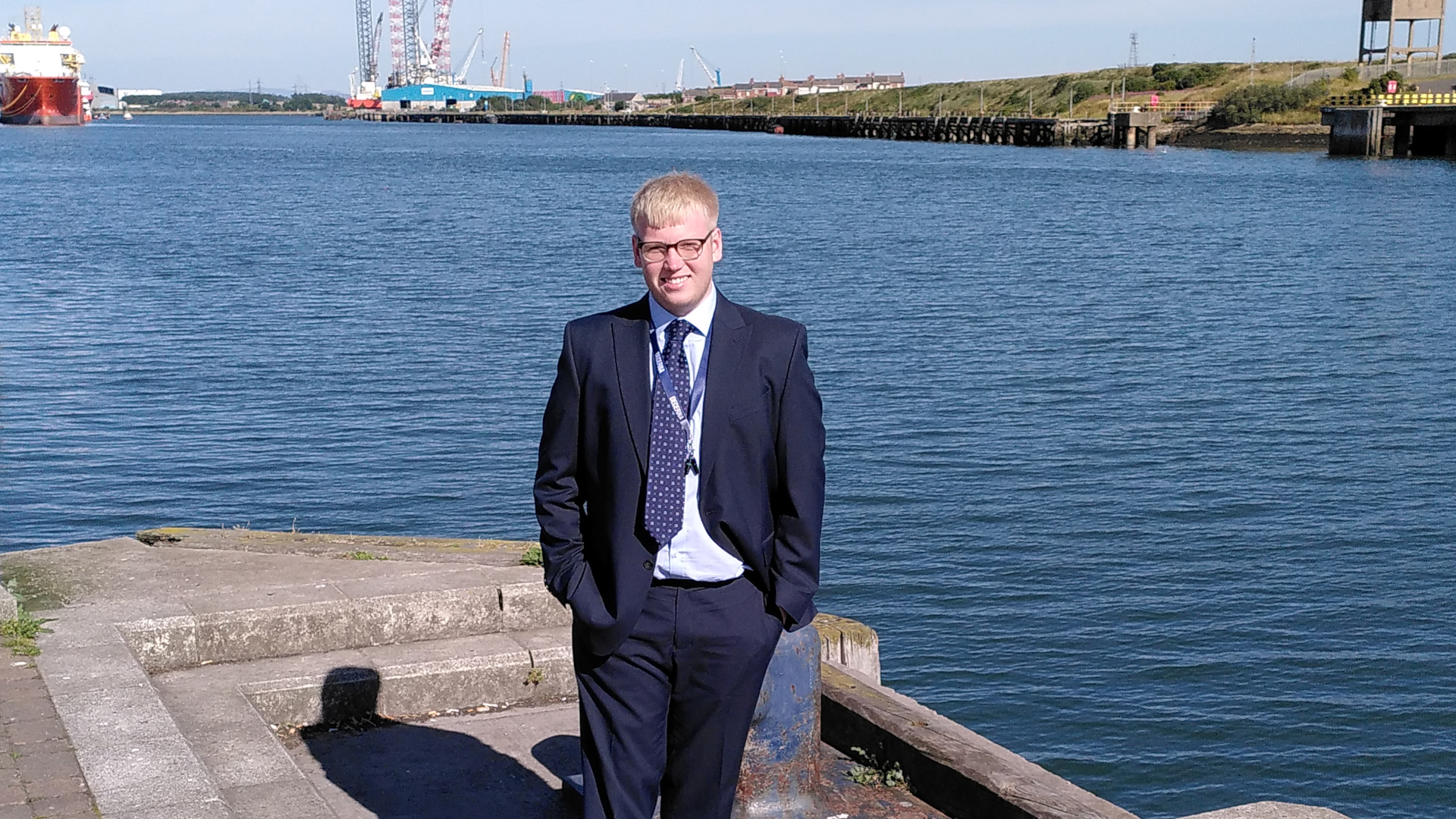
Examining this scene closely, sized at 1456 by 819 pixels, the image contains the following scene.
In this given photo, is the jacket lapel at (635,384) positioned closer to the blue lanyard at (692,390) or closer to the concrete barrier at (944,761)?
the blue lanyard at (692,390)

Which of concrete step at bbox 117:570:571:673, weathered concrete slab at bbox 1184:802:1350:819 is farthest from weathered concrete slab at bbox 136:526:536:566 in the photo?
weathered concrete slab at bbox 1184:802:1350:819

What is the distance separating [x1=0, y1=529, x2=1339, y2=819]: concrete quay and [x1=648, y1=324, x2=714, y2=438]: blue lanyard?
1.69 metres

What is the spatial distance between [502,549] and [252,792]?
2.72m

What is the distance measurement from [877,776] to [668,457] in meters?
2.35

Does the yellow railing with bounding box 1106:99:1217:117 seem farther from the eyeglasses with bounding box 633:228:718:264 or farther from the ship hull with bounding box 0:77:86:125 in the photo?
the eyeglasses with bounding box 633:228:718:264

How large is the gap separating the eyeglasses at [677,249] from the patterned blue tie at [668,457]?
176 millimetres

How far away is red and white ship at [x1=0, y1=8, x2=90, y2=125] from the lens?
142125 millimetres

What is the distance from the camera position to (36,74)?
14500 cm

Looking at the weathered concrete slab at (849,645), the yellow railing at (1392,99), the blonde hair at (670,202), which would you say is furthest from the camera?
the yellow railing at (1392,99)

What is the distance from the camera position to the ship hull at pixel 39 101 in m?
144

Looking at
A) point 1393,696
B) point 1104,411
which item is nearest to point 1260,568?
point 1393,696

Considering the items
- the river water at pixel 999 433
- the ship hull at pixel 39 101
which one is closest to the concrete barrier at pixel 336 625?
the river water at pixel 999 433

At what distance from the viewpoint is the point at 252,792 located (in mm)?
4969

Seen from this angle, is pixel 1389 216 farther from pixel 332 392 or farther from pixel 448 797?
pixel 448 797
